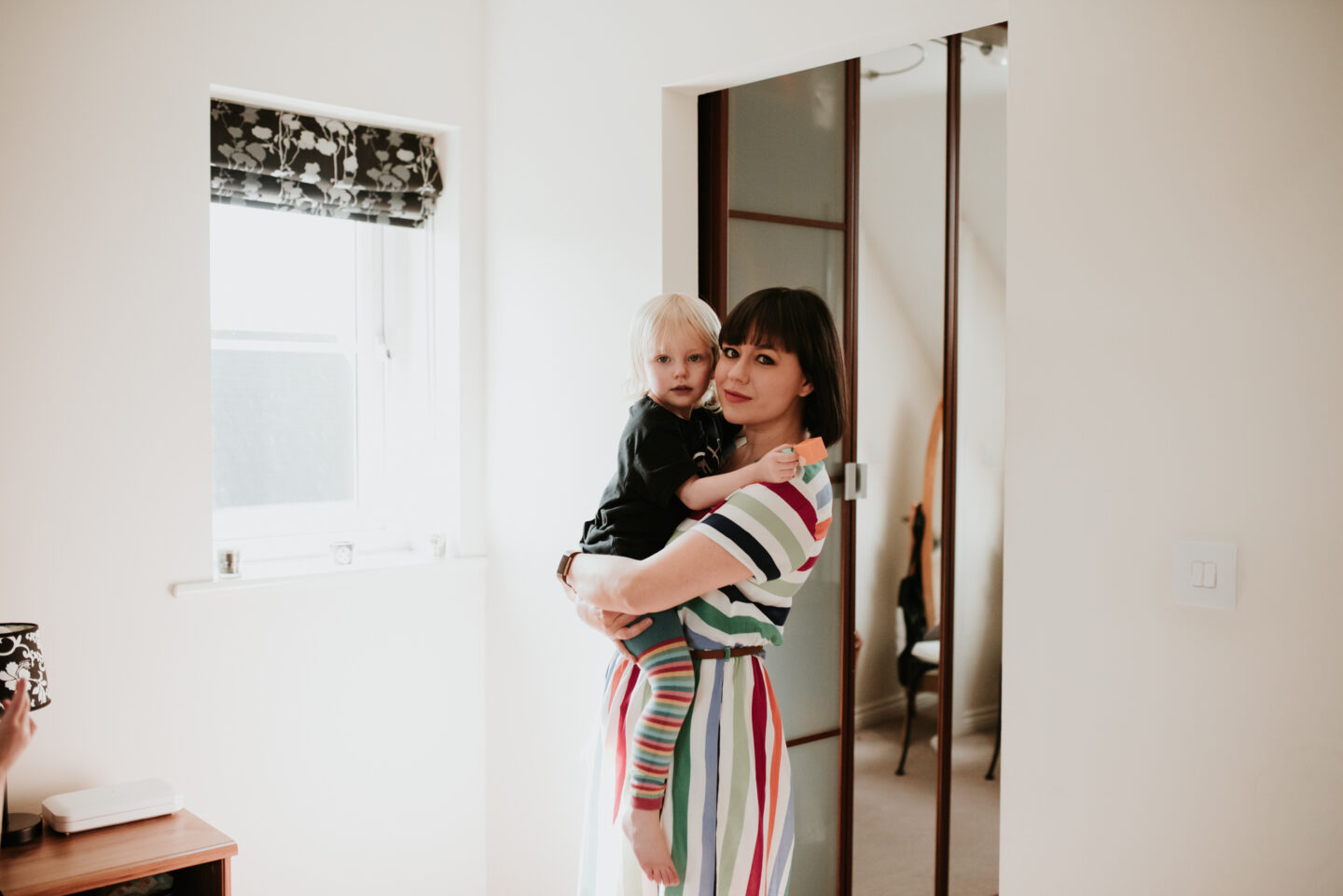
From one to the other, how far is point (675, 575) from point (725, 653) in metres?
0.19

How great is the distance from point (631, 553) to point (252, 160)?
64.7 inches

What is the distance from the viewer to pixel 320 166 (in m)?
2.80

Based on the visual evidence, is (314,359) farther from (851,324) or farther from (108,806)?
(851,324)

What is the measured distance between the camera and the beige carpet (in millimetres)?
3121

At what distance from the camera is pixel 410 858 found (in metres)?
2.91

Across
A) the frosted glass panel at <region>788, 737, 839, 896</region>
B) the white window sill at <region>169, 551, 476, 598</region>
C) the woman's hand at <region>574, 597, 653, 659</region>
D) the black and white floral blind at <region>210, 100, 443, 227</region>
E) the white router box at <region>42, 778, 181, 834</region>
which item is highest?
the black and white floral blind at <region>210, 100, 443, 227</region>

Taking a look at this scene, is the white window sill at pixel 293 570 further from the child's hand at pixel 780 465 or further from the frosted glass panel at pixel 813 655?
the child's hand at pixel 780 465

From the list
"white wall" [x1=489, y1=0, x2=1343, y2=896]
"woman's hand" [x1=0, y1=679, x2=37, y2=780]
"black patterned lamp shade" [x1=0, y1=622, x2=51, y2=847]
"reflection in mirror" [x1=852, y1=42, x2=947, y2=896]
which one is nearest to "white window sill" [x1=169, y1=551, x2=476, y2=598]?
"black patterned lamp shade" [x1=0, y1=622, x2=51, y2=847]

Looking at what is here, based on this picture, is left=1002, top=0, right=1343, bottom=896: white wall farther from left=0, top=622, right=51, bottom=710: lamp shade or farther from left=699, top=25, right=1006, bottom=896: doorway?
left=0, top=622, right=51, bottom=710: lamp shade

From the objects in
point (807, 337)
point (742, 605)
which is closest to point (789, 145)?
point (807, 337)

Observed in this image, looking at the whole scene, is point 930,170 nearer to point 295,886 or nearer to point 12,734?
point 295,886

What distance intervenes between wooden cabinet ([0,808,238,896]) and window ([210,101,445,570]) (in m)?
0.82

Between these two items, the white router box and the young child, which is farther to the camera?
the white router box

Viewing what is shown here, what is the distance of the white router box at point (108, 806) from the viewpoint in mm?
2150
